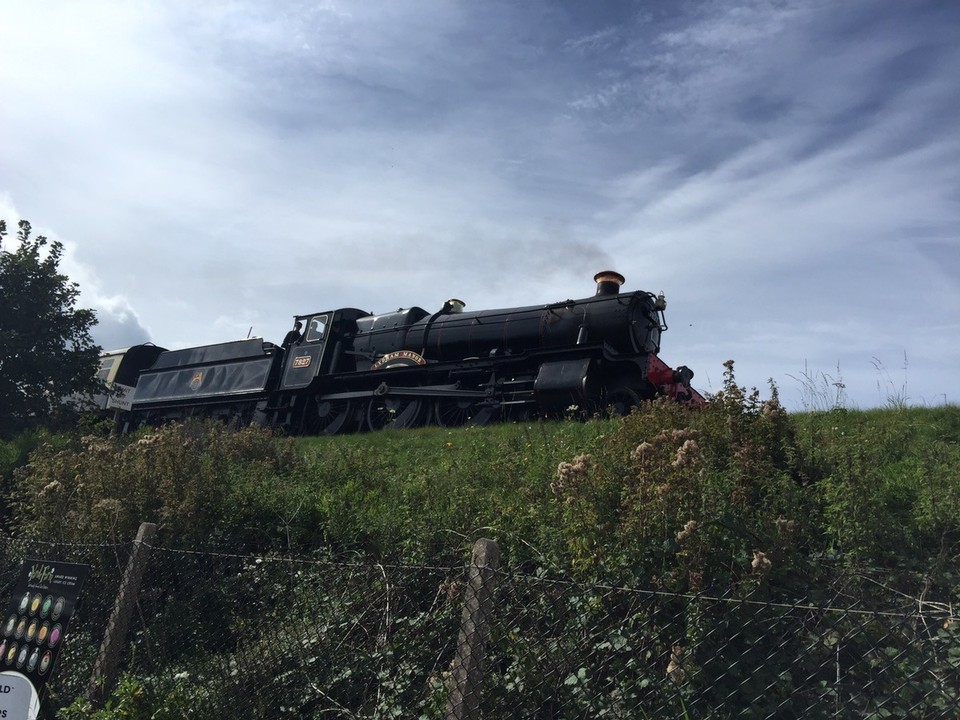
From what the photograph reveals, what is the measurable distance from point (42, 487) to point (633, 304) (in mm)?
9173

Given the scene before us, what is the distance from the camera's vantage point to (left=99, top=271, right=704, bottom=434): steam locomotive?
12922 millimetres

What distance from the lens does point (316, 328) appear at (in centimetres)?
1730

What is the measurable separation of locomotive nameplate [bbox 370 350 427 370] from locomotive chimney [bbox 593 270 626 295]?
11.7 feet

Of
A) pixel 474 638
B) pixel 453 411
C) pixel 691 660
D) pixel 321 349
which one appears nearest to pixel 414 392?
pixel 453 411

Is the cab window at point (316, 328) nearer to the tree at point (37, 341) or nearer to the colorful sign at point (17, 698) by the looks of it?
the tree at point (37, 341)

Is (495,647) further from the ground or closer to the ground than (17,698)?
further from the ground

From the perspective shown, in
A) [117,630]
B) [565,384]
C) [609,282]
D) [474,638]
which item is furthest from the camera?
[609,282]

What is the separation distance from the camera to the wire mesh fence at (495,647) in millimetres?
3588

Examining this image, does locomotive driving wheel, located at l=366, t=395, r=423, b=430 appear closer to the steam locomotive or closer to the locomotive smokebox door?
the steam locomotive

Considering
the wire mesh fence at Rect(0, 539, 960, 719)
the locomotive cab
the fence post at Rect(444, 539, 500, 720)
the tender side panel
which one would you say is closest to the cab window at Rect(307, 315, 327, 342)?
the locomotive cab

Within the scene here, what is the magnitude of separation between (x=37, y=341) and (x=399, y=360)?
6481 mm

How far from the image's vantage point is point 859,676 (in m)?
3.90

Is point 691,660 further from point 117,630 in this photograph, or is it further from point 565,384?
point 565,384

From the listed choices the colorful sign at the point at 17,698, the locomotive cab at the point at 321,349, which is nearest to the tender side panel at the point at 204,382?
the locomotive cab at the point at 321,349
